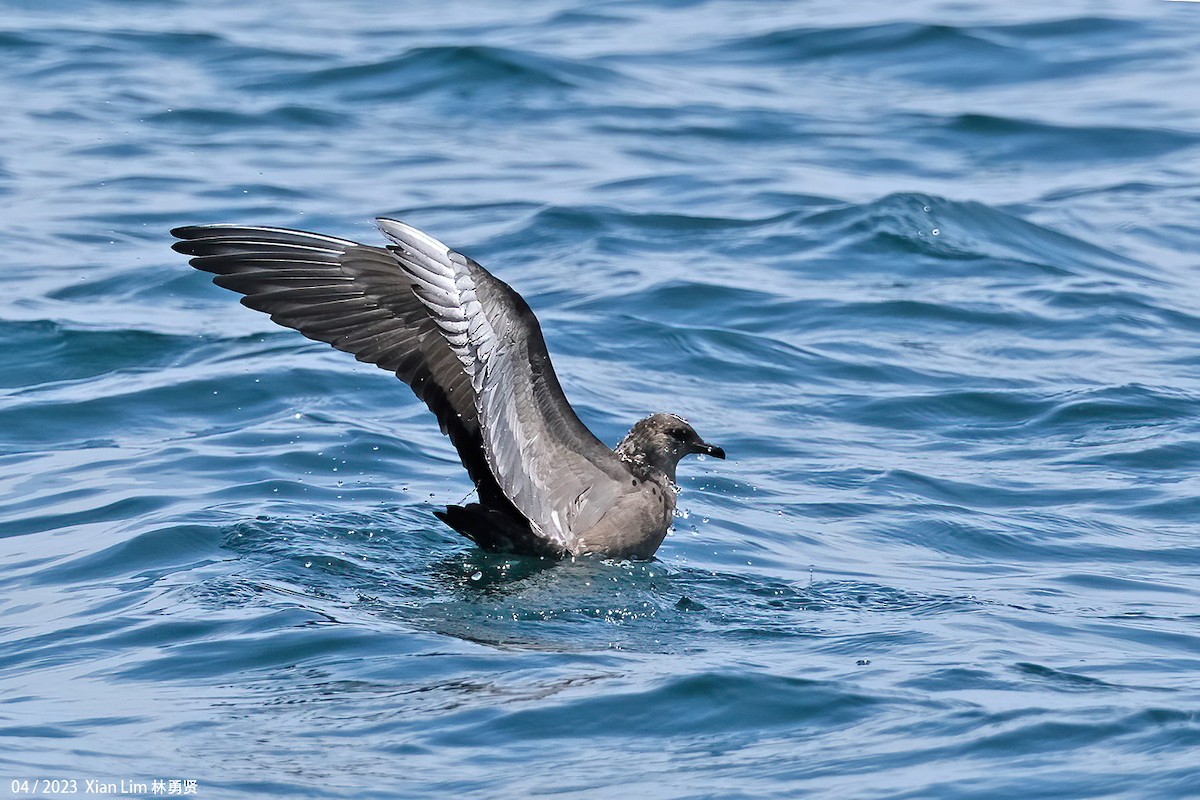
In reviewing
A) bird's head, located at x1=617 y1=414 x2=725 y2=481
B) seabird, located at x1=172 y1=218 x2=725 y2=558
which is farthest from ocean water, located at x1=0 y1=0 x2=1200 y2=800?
bird's head, located at x1=617 y1=414 x2=725 y2=481

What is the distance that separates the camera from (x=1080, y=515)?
9523 millimetres

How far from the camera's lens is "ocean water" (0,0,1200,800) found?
6.12 metres

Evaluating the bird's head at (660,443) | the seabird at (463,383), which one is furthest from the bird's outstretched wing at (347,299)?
the bird's head at (660,443)

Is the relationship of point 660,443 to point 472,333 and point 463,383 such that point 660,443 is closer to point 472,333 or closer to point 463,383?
point 463,383

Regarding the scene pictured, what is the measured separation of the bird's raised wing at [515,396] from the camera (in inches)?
285

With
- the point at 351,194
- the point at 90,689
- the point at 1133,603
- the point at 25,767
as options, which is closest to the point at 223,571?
the point at 90,689

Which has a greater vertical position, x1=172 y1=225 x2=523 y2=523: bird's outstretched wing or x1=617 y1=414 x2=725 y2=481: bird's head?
x1=172 y1=225 x2=523 y2=523: bird's outstretched wing

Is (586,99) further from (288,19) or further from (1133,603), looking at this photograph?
(1133,603)

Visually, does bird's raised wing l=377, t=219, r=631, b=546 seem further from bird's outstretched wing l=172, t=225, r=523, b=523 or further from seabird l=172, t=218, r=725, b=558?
bird's outstretched wing l=172, t=225, r=523, b=523

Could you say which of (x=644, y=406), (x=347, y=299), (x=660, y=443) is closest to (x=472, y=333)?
(x=347, y=299)

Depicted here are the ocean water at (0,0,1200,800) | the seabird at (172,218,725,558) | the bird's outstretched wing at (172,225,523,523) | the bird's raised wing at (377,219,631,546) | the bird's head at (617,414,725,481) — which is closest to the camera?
the ocean water at (0,0,1200,800)

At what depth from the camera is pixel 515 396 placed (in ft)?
24.7

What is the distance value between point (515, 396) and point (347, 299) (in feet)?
3.10

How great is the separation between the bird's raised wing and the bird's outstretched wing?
0.59 feet
